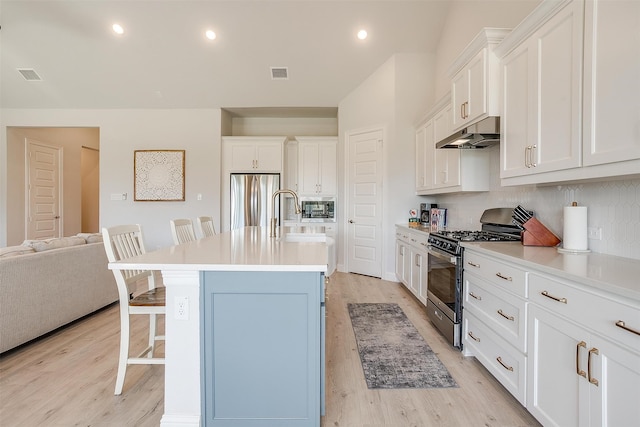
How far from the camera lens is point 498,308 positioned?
1.94m

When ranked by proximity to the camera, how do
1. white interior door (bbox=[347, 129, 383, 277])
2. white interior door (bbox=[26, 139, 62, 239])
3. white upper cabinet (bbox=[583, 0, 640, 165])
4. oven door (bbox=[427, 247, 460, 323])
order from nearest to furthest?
white upper cabinet (bbox=[583, 0, 640, 165]) → oven door (bbox=[427, 247, 460, 323]) → white interior door (bbox=[347, 129, 383, 277]) → white interior door (bbox=[26, 139, 62, 239])

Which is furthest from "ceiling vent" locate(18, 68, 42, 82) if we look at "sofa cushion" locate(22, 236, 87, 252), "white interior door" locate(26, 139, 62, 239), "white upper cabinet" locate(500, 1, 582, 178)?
"white upper cabinet" locate(500, 1, 582, 178)

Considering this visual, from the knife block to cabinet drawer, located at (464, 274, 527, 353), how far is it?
469mm

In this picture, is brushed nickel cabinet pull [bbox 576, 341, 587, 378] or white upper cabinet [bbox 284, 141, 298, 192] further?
white upper cabinet [bbox 284, 141, 298, 192]

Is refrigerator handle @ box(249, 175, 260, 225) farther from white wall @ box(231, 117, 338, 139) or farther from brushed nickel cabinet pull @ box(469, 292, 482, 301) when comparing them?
brushed nickel cabinet pull @ box(469, 292, 482, 301)

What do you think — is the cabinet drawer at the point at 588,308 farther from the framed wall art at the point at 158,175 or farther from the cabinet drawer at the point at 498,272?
the framed wall art at the point at 158,175

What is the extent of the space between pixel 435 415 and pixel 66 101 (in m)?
7.51

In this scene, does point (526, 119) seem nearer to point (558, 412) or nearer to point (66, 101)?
point (558, 412)

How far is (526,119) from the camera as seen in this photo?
6.79 ft

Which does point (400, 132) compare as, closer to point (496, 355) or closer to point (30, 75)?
point (496, 355)

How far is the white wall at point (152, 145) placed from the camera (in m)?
5.98

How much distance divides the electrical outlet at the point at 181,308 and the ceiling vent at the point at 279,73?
15.2ft

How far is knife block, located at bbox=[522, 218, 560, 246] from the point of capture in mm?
2189

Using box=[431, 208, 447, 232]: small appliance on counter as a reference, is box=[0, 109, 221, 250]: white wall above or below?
above
